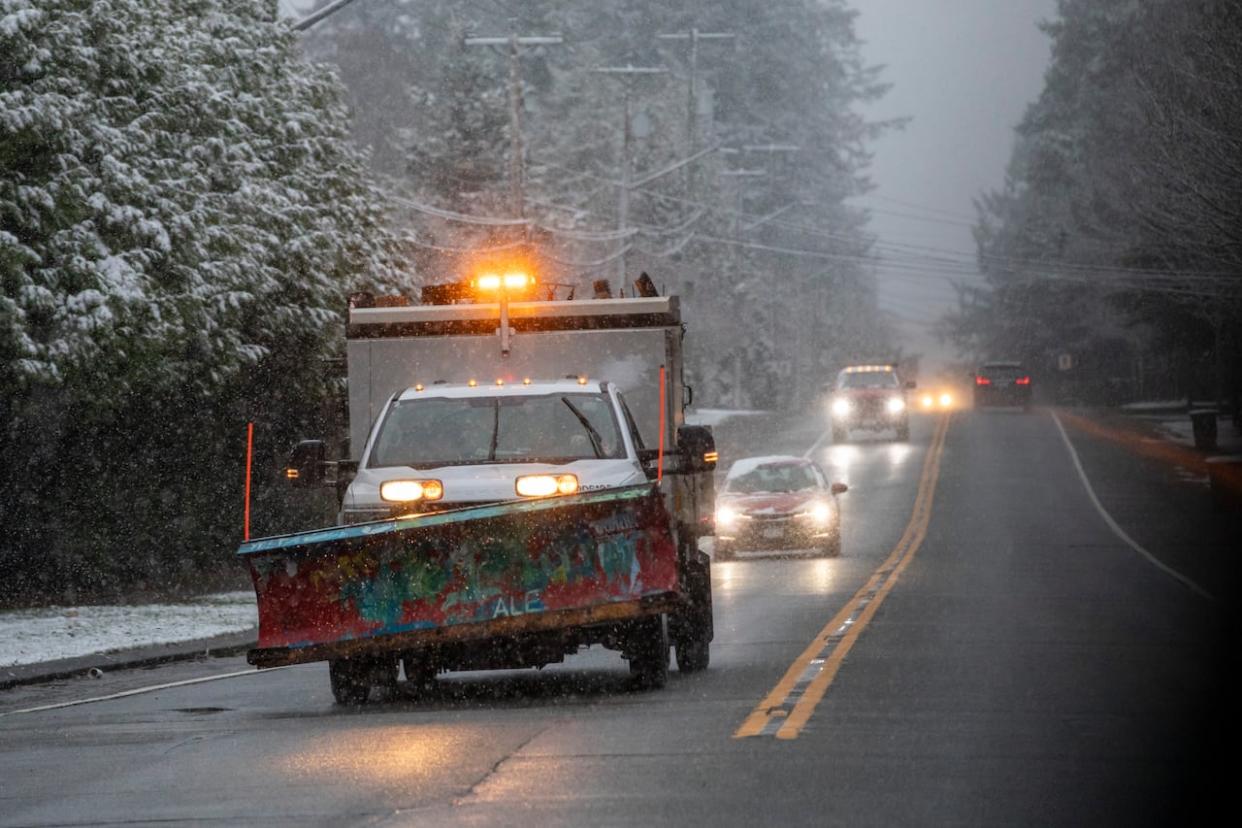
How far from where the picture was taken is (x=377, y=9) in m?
109

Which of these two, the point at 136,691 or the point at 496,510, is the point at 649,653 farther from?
the point at 136,691

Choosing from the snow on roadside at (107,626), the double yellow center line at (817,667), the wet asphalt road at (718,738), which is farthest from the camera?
the snow on roadside at (107,626)

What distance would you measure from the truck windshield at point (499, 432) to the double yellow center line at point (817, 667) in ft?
6.71

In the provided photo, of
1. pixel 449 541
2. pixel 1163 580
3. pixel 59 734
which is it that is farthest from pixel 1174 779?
pixel 1163 580

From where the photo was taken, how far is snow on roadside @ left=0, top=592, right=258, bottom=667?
19.4 m

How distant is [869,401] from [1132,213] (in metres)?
10.1

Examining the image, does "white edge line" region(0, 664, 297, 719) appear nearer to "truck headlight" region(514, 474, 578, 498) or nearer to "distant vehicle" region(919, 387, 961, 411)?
"truck headlight" region(514, 474, 578, 498)

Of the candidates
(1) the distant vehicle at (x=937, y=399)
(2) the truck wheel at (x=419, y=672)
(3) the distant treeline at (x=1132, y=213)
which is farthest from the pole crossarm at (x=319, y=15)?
(1) the distant vehicle at (x=937, y=399)

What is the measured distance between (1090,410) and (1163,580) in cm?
5926

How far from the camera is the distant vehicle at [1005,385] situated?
80.4 metres

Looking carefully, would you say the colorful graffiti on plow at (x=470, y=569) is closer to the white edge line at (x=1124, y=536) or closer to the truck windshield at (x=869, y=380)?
the white edge line at (x=1124, y=536)

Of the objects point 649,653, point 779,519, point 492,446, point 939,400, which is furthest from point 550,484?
point 939,400

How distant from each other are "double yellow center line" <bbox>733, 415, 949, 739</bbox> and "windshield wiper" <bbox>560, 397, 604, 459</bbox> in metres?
1.98

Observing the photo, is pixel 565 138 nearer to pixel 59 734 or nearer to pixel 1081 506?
pixel 1081 506
